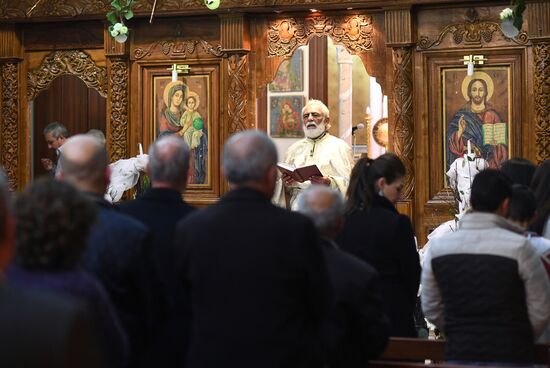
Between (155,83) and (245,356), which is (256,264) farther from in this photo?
(155,83)

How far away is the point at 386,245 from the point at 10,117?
7517 millimetres

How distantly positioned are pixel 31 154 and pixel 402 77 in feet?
13.6

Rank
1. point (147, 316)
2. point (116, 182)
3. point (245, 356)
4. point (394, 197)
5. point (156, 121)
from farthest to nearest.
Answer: point (156, 121), point (116, 182), point (394, 197), point (147, 316), point (245, 356)

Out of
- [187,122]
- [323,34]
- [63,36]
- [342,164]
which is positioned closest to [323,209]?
[342,164]

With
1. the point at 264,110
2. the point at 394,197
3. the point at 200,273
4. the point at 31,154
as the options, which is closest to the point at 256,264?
the point at 200,273

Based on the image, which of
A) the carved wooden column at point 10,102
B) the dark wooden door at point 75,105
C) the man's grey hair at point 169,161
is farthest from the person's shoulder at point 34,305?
the dark wooden door at point 75,105

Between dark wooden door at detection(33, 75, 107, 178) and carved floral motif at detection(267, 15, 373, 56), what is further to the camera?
dark wooden door at detection(33, 75, 107, 178)

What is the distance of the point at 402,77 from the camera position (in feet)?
34.0

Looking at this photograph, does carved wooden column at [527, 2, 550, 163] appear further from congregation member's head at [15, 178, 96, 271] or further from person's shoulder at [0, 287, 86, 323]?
person's shoulder at [0, 287, 86, 323]

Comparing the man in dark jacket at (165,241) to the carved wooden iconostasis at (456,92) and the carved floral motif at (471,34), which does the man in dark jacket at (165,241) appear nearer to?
the carved wooden iconostasis at (456,92)

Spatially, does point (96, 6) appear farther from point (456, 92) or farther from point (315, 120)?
point (456, 92)

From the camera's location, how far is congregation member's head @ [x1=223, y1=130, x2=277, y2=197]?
368 centimetres

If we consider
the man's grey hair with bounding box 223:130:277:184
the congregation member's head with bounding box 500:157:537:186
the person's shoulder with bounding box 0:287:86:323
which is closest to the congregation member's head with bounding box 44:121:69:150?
the congregation member's head with bounding box 500:157:537:186

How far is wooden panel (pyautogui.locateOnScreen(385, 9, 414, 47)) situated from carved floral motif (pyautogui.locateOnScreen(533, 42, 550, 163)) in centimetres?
117
